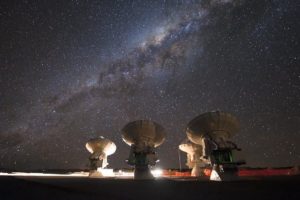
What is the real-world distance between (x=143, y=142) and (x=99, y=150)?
12.8m

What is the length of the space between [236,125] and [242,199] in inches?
760

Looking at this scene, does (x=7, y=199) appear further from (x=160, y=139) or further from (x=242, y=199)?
(x=160, y=139)

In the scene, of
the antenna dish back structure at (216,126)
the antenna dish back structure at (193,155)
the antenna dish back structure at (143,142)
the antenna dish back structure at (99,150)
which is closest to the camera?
the antenna dish back structure at (216,126)

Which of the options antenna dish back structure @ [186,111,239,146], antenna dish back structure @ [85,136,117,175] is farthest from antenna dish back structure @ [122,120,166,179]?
antenna dish back structure @ [85,136,117,175]

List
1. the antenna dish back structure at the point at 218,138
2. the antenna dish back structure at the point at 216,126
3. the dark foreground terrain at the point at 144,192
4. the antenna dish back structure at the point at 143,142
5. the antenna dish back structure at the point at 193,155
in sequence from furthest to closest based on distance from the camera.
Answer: the antenna dish back structure at the point at 193,155 → the antenna dish back structure at the point at 143,142 → the antenna dish back structure at the point at 216,126 → the antenna dish back structure at the point at 218,138 → the dark foreground terrain at the point at 144,192

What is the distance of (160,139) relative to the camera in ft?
108

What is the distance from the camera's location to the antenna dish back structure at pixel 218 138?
24.5m

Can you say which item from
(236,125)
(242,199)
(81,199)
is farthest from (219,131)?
(81,199)

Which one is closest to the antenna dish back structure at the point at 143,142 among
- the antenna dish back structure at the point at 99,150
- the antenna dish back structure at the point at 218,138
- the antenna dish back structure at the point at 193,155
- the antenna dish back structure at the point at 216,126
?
the antenna dish back structure at the point at 218,138

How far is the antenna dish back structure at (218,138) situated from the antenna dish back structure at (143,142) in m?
4.52

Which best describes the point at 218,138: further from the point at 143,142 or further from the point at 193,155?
the point at 193,155

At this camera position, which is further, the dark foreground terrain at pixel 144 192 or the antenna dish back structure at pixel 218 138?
the antenna dish back structure at pixel 218 138

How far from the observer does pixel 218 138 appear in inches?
1040

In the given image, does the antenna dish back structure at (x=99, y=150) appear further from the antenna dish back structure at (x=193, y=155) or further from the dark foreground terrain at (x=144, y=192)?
the dark foreground terrain at (x=144, y=192)
